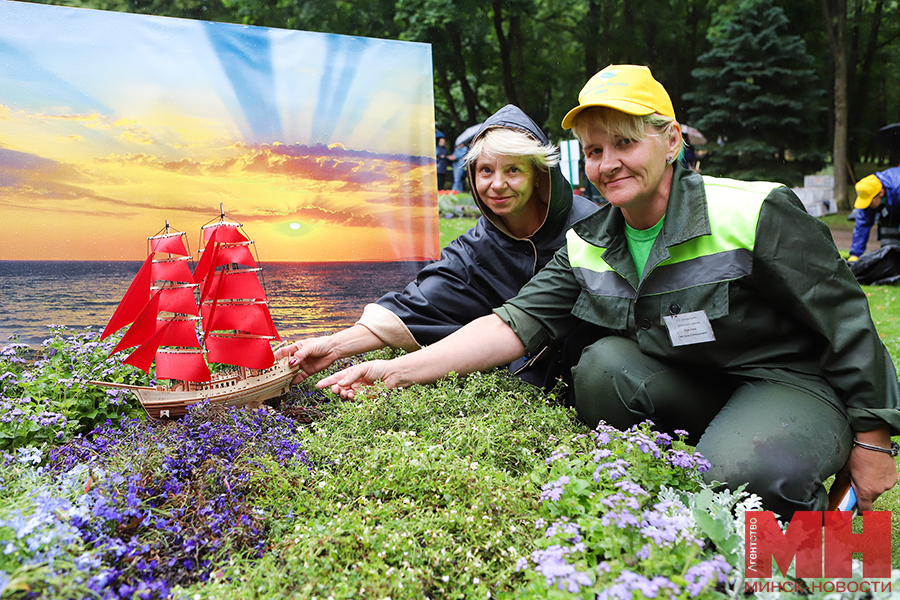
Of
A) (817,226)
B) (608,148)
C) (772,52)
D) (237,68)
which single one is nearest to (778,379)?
(817,226)

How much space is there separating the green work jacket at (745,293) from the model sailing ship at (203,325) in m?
1.22

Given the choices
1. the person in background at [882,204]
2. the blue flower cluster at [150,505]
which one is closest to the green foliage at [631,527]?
the blue flower cluster at [150,505]

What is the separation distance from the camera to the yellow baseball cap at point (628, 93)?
7.63ft

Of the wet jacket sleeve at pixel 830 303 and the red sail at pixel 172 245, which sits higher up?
the red sail at pixel 172 245

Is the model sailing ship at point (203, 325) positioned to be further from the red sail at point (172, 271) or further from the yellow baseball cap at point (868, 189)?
the yellow baseball cap at point (868, 189)

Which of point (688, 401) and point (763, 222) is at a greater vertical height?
point (763, 222)

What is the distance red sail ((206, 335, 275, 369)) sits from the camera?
2854 mm

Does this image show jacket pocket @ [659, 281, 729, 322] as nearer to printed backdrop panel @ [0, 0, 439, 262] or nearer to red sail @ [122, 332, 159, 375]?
red sail @ [122, 332, 159, 375]

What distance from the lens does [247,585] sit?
166 centimetres

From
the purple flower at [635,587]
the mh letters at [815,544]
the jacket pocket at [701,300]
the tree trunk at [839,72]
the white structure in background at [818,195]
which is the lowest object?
the mh letters at [815,544]

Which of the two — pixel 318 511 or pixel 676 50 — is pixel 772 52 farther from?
pixel 318 511

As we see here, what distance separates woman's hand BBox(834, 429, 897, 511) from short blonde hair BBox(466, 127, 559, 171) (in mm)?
1974

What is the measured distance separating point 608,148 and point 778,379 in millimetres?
1117

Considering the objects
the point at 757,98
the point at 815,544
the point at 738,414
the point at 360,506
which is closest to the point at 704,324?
the point at 738,414
